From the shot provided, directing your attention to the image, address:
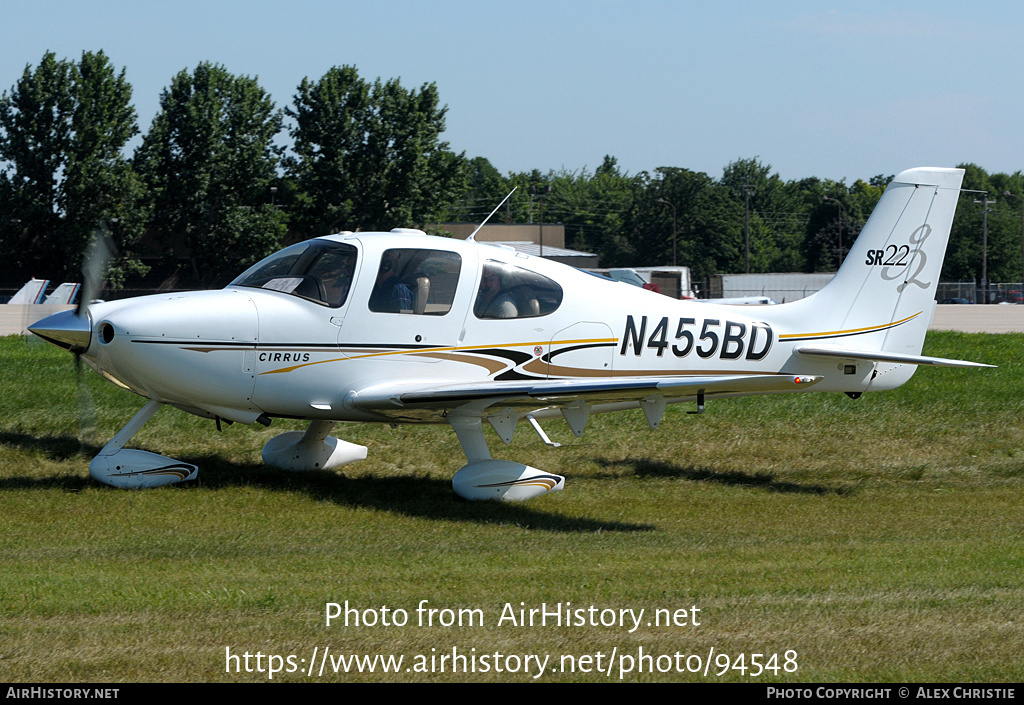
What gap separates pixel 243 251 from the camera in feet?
197

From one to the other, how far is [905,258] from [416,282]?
590 centimetres

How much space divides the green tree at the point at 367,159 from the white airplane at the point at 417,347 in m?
51.7

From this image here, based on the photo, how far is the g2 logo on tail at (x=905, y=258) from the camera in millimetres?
12195

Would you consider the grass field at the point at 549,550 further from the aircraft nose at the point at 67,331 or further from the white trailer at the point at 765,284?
the white trailer at the point at 765,284

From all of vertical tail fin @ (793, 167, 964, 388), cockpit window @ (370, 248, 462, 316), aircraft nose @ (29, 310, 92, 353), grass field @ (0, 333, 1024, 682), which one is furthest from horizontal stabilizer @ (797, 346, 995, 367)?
aircraft nose @ (29, 310, 92, 353)

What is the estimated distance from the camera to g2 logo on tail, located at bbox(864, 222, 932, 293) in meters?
12.2

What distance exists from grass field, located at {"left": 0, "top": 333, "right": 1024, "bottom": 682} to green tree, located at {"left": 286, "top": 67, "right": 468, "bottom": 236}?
47.8 meters

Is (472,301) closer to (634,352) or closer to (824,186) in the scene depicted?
(634,352)

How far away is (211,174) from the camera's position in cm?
5919

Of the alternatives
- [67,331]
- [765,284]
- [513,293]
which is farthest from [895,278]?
[765,284]

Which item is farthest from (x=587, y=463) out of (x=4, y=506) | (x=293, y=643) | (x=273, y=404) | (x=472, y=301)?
(x=293, y=643)

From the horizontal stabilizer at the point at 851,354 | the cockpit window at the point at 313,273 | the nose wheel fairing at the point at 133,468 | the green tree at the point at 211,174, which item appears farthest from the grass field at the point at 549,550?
the green tree at the point at 211,174

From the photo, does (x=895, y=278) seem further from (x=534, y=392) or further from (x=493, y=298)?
(x=534, y=392)

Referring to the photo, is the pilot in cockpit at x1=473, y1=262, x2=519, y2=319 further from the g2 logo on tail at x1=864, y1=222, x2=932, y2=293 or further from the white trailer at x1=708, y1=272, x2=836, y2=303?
the white trailer at x1=708, y1=272, x2=836, y2=303
